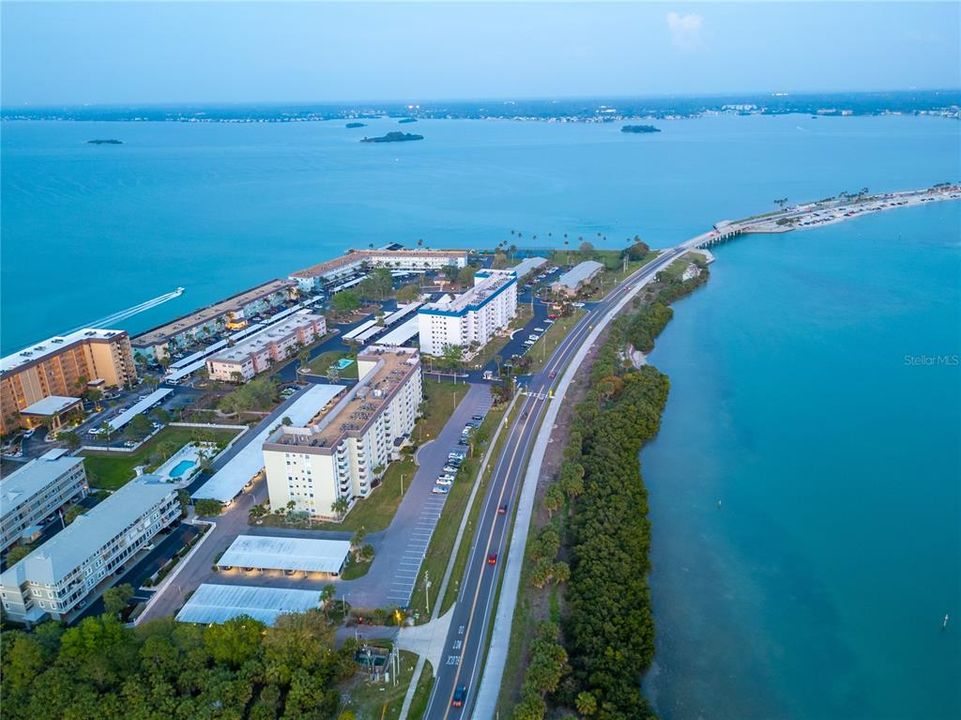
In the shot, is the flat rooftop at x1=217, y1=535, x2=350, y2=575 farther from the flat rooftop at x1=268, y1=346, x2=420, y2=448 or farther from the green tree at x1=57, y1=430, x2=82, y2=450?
the green tree at x1=57, y1=430, x2=82, y2=450

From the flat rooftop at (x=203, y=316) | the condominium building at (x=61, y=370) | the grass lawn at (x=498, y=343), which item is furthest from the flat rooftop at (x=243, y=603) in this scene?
the flat rooftop at (x=203, y=316)

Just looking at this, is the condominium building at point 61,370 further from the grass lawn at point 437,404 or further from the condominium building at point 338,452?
the grass lawn at point 437,404

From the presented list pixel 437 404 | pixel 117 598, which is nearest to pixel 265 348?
pixel 437 404

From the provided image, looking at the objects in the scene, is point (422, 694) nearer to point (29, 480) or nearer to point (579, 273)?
point (29, 480)

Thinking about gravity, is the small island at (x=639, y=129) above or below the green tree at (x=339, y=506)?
above

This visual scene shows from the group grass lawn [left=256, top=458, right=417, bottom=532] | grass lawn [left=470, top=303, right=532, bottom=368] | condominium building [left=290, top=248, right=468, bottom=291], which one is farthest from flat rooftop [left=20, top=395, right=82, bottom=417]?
condominium building [left=290, top=248, right=468, bottom=291]

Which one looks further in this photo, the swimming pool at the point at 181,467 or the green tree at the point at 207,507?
the swimming pool at the point at 181,467
